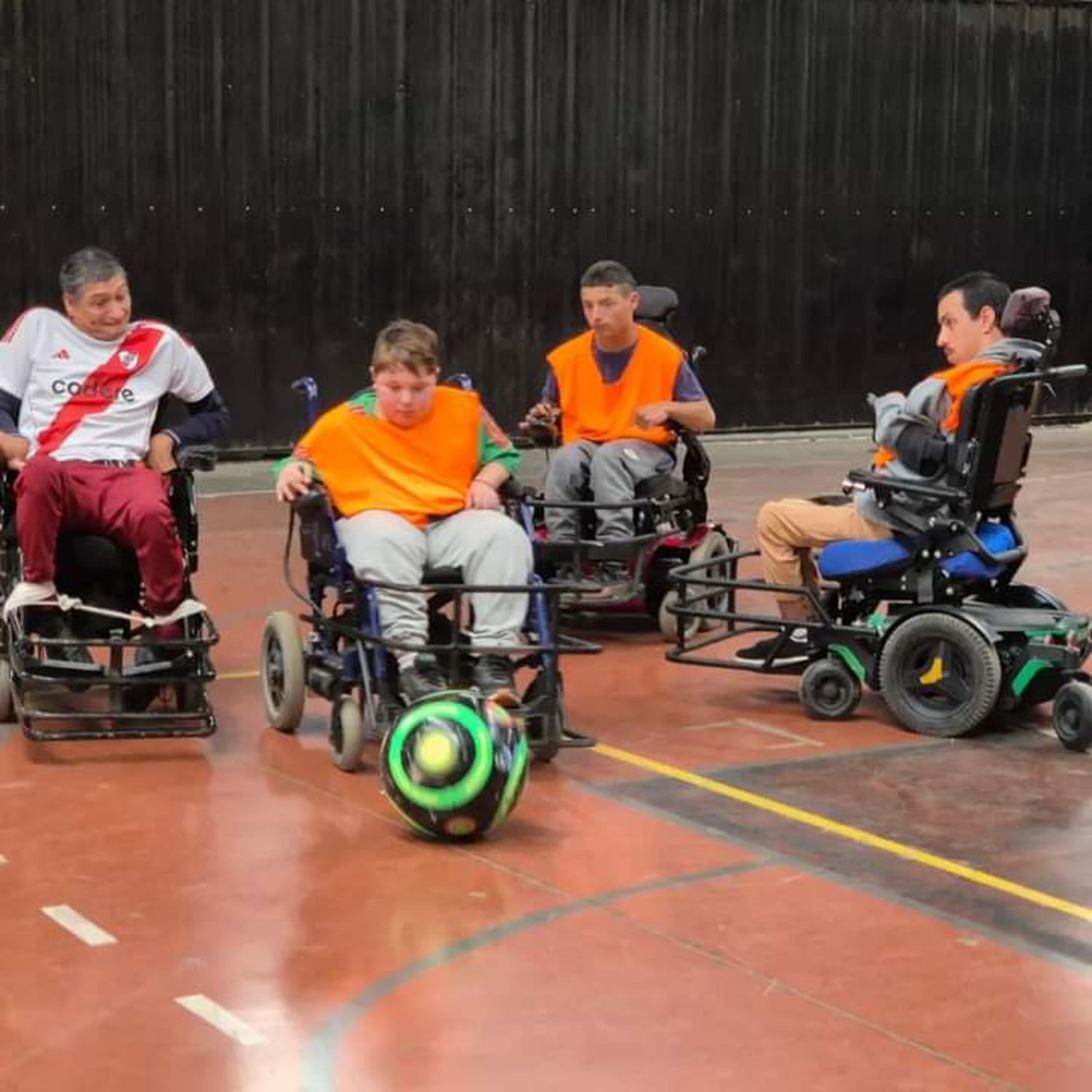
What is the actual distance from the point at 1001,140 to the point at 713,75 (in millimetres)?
2513

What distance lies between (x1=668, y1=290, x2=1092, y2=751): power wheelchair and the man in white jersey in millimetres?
1531

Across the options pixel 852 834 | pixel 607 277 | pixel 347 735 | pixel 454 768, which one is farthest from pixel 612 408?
pixel 454 768

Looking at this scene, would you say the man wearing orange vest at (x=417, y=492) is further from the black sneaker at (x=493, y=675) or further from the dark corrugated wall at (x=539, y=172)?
the dark corrugated wall at (x=539, y=172)

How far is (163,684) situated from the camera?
17.9ft

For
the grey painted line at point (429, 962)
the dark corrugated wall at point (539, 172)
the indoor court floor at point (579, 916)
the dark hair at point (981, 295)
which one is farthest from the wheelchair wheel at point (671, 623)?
the dark corrugated wall at point (539, 172)

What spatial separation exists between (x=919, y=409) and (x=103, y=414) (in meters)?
2.30

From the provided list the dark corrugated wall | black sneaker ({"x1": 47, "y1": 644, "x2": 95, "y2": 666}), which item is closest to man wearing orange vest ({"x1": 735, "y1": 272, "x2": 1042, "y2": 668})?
black sneaker ({"x1": 47, "y1": 644, "x2": 95, "y2": 666})

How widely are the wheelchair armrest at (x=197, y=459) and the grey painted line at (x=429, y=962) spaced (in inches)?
81.9

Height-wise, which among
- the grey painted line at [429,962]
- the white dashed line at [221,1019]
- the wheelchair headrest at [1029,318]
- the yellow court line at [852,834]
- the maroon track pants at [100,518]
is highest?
the wheelchair headrest at [1029,318]

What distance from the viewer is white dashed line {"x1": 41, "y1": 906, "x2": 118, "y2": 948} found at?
3.87 metres

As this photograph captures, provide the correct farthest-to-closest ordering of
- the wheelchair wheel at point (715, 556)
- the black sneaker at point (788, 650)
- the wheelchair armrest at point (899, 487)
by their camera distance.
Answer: the wheelchair wheel at point (715, 556) → the black sneaker at point (788, 650) → the wheelchair armrest at point (899, 487)

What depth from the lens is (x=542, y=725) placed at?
5129 mm

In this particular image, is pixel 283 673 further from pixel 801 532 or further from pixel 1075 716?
pixel 1075 716

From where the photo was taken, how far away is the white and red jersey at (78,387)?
5785mm
